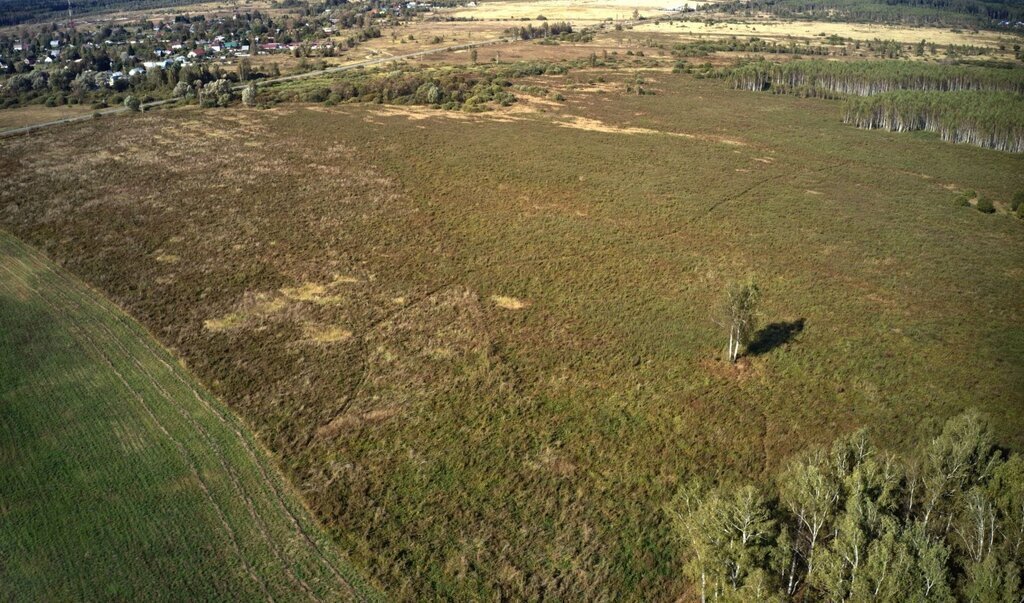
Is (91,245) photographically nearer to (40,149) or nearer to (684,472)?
(40,149)

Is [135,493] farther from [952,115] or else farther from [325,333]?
[952,115]

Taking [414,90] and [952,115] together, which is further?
[414,90]

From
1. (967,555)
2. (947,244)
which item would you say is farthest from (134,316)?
(947,244)

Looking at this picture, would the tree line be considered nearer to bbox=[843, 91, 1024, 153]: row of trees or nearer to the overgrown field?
the overgrown field

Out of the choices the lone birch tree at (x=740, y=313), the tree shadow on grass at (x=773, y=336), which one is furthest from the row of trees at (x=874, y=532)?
the tree shadow on grass at (x=773, y=336)

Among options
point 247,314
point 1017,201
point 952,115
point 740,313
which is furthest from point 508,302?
point 952,115

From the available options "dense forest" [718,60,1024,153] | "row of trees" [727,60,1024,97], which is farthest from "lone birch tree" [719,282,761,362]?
"row of trees" [727,60,1024,97]

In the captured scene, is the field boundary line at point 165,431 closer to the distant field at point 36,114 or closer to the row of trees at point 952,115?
the distant field at point 36,114
